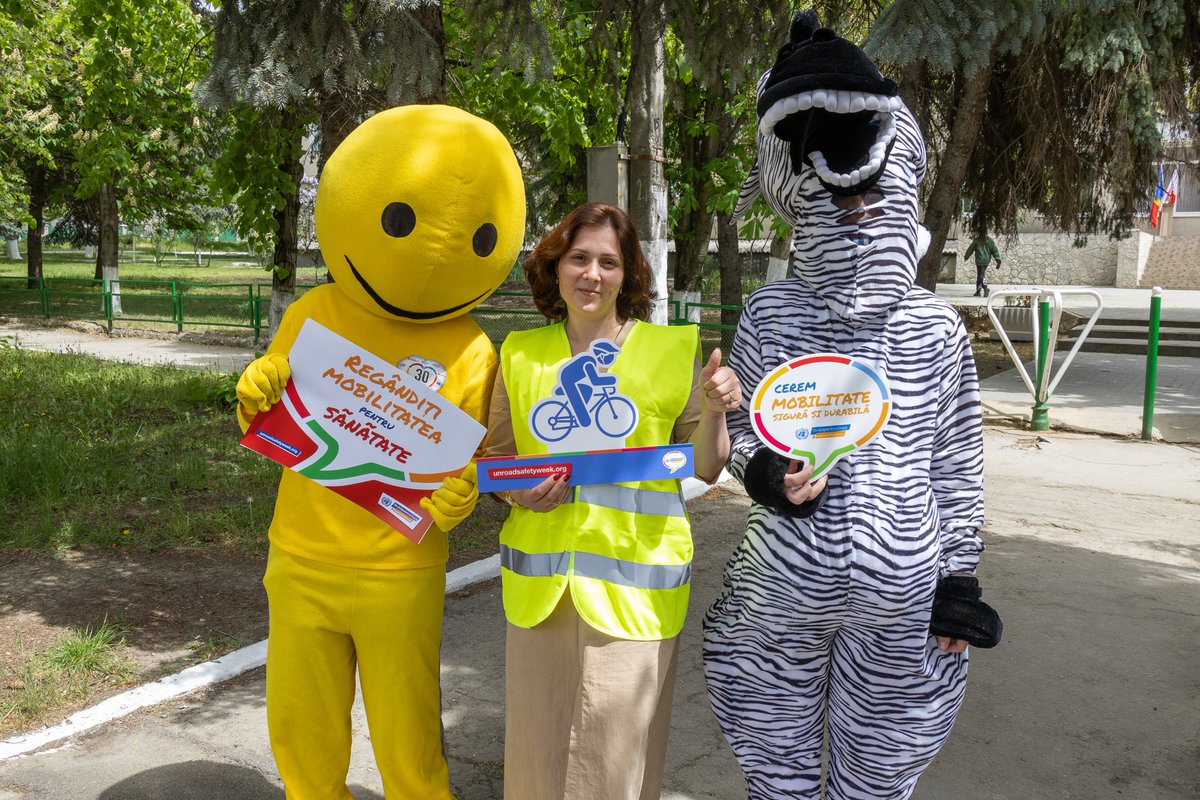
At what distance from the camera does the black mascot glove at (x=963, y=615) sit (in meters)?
2.29

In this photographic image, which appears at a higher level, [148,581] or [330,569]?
[330,569]

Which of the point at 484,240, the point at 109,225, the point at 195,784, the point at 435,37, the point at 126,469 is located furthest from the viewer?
the point at 109,225

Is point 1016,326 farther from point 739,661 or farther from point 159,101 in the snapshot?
point 739,661

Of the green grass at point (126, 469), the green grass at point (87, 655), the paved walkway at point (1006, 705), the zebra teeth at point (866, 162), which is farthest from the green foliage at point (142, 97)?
the zebra teeth at point (866, 162)

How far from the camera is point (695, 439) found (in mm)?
2396

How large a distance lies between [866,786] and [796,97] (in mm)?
1654

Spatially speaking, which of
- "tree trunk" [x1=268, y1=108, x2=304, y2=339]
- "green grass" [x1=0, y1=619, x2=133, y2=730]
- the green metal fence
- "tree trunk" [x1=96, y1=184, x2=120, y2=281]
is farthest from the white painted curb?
"tree trunk" [x1=96, y1=184, x2=120, y2=281]

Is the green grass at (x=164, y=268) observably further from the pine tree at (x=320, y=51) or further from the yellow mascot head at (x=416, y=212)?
the yellow mascot head at (x=416, y=212)

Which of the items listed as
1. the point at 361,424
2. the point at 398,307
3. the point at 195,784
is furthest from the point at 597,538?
the point at 195,784

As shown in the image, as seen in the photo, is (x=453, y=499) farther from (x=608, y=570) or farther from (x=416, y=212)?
(x=416, y=212)

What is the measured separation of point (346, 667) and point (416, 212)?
126 centimetres

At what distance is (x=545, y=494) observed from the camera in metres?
2.30

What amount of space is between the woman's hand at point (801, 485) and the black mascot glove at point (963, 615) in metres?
0.40

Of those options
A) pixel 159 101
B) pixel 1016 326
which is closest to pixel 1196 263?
pixel 1016 326
